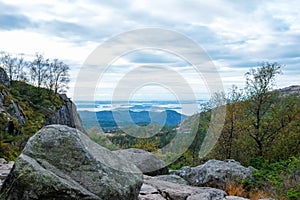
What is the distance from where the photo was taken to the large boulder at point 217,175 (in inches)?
477

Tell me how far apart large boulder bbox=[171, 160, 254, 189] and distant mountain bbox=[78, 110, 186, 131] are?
2.65m

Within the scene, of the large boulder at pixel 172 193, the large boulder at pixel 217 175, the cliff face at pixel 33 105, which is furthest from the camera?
the cliff face at pixel 33 105

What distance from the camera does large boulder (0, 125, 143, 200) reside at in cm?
528

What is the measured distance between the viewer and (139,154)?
13.0m

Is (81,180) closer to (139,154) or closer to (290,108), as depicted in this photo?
(139,154)

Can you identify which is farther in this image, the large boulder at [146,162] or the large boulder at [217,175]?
the large boulder at [146,162]

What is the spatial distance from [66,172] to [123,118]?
6.33 metres

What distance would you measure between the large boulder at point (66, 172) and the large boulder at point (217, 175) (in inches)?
257

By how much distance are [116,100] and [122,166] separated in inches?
156

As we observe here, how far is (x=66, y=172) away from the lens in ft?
18.6

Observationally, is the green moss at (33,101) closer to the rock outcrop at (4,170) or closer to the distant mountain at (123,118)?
the distant mountain at (123,118)

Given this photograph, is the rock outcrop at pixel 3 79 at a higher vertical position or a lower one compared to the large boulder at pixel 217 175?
higher

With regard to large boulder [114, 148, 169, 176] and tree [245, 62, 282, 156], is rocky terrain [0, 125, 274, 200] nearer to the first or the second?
large boulder [114, 148, 169, 176]

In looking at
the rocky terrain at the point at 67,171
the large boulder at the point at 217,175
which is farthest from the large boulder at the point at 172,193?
the large boulder at the point at 217,175
